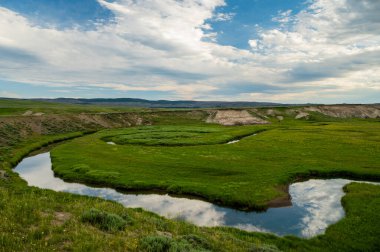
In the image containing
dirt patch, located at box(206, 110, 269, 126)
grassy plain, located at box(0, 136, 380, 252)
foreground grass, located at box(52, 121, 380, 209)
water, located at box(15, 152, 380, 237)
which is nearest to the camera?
grassy plain, located at box(0, 136, 380, 252)

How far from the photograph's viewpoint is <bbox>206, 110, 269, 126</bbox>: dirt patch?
13638 centimetres

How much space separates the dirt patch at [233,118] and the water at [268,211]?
320 ft

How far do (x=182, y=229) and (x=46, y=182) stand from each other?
89.2ft

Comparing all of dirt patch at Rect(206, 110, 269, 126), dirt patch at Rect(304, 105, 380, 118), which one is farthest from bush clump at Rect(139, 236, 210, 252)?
dirt patch at Rect(304, 105, 380, 118)

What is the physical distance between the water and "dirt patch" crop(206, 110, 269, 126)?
320 feet

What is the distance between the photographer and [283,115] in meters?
156

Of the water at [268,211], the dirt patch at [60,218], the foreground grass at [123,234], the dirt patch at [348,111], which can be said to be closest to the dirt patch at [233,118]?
the dirt patch at [348,111]

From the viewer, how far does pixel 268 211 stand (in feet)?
92.8

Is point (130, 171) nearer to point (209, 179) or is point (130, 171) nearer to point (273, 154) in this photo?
point (209, 179)

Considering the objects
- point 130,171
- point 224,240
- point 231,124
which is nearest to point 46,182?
point 130,171

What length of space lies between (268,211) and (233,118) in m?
115

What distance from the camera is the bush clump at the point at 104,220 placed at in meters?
15.9

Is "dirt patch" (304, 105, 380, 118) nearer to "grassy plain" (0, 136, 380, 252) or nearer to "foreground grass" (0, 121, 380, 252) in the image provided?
"foreground grass" (0, 121, 380, 252)

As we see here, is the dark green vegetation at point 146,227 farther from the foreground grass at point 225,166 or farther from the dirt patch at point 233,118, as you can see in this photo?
the dirt patch at point 233,118
